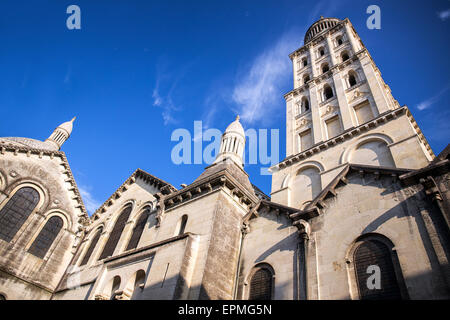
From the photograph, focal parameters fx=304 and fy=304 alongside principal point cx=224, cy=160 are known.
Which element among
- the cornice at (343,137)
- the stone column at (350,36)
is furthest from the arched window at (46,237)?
the stone column at (350,36)

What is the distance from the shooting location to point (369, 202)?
11492 millimetres

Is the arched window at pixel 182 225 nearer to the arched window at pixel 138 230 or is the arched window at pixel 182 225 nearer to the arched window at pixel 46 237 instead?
the arched window at pixel 138 230

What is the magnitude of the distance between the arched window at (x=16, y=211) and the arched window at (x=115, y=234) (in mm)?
6997

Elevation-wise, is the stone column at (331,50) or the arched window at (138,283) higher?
the stone column at (331,50)

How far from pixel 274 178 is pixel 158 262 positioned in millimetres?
11544

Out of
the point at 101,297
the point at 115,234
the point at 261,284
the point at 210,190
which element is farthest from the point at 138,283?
the point at 115,234

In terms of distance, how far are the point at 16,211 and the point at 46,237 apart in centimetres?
280

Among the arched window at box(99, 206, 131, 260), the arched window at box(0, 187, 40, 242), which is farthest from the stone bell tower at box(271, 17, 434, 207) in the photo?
the arched window at box(0, 187, 40, 242)

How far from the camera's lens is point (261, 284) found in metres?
12.4

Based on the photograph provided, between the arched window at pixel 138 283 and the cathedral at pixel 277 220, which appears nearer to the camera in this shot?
the cathedral at pixel 277 220

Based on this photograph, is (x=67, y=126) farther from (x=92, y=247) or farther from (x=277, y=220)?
(x=277, y=220)

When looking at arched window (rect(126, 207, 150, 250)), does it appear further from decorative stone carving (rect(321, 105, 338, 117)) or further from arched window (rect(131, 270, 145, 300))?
decorative stone carving (rect(321, 105, 338, 117))

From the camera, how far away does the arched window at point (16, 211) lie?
69.1ft

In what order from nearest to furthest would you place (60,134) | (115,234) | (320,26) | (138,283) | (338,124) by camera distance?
(138,283)
(115,234)
(338,124)
(320,26)
(60,134)
